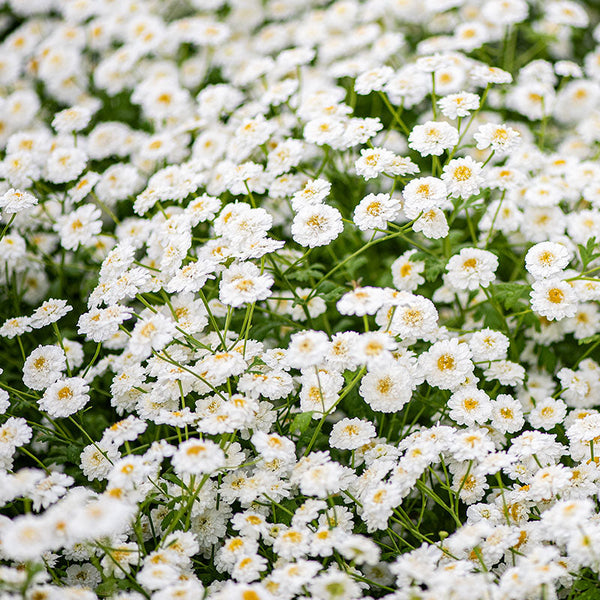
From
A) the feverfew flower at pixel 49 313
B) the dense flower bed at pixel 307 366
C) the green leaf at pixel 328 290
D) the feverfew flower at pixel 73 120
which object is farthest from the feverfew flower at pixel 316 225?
the feverfew flower at pixel 73 120

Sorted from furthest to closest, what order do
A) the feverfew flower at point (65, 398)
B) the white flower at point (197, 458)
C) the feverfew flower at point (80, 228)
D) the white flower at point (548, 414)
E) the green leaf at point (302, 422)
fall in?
the feverfew flower at point (80, 228)
the white flower at point (548, 414)
the feverfew flower at point (65, 398)
the green leaf at point (302, 422)
the white flower at point (197, 458)

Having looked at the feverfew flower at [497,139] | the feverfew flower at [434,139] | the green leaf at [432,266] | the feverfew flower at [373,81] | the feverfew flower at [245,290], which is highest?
the feverfew flower at [373,81]

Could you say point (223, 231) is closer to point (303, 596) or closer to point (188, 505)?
point (188, 505)

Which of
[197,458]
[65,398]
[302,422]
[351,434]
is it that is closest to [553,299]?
[351,434]

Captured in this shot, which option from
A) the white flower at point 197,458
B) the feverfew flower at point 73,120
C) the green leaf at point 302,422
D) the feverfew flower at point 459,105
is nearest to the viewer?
the white flower at point 197,458

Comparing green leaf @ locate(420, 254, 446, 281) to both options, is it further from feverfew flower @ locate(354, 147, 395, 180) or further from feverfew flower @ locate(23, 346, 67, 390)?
feverfew flower @ locate(23, 346, 67, 390)

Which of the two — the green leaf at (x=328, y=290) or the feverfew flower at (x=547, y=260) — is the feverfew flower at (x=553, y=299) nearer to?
the feverfew flower at (x=547, y=260)

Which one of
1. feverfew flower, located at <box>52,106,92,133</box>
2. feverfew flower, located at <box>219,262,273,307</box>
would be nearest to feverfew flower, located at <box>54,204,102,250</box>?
feverfew flower, located at <box>52,106,92,133</box>
